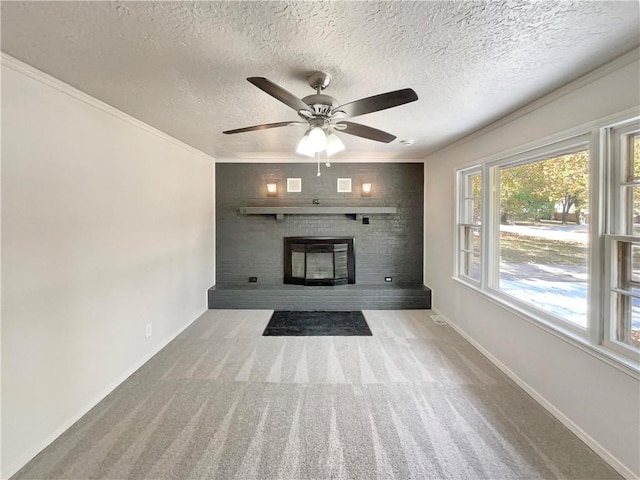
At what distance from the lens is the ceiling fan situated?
146 cm

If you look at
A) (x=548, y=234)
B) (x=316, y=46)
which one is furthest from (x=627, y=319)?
(x=316, y=46)

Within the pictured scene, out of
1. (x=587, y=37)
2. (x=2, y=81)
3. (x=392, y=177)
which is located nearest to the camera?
(x=587, y=37)

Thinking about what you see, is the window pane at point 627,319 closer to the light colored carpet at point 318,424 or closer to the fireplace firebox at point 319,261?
the light colored carpet at point 318,424

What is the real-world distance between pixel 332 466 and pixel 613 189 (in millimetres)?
2397

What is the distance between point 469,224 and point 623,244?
67.1 inches

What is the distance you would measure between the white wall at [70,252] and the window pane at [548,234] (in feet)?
11.8

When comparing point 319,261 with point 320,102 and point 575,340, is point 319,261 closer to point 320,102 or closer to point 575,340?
point 320,102

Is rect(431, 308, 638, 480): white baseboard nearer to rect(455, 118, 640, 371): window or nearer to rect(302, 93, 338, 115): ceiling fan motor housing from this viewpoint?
rect(455, 118, 640, 371): window

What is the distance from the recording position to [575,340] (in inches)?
73.7

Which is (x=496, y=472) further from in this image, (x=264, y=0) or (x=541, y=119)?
(x=264, y=0)

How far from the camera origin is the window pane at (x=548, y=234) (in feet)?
6.52

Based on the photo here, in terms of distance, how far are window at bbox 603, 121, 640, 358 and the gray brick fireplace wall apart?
9.81ft

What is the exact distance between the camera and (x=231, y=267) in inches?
185

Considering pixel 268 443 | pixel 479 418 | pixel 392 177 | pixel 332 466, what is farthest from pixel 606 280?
pixel 392 177
